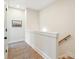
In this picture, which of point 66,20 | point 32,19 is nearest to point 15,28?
point 32,19

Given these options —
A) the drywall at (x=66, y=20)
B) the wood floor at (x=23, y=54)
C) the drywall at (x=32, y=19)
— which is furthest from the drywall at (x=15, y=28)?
the drywall at (x=66, y=20)

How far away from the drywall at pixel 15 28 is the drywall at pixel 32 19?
0.74m

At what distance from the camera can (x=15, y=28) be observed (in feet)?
21.7

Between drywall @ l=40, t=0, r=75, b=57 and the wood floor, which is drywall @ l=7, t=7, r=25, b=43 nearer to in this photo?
the wood floor

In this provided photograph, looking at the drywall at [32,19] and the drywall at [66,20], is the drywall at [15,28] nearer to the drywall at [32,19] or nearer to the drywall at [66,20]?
the drywall at [32,19]

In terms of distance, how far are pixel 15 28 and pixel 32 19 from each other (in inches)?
68.4

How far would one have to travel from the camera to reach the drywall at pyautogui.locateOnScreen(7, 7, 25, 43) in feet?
20.3

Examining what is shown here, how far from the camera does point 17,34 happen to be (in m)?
6.80

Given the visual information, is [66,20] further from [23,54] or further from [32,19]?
[32,19]

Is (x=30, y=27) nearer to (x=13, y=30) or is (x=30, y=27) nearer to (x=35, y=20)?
(x=35, y=20)
